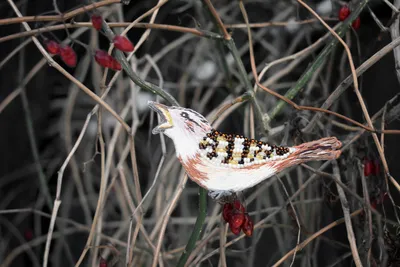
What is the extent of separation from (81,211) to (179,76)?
11.0 inches

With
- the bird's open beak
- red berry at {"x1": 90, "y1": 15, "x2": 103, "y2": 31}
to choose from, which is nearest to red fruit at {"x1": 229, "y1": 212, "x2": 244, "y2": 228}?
the bird's open beak

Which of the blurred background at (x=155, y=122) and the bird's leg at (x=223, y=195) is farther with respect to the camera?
the blurred background at (x=155, y=122)

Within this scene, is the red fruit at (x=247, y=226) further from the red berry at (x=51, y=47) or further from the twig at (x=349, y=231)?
the red berry at (x=51, y=47)

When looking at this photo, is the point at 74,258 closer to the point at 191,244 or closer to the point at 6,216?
the point at 6,216

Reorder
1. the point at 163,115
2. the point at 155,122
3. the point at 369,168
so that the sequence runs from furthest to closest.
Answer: the point at 155,122 < the point at 369,168 < the point at 163,115

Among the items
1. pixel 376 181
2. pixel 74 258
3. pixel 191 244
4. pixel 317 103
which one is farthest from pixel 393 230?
pixel 74 258

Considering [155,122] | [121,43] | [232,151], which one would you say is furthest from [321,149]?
[155,122]

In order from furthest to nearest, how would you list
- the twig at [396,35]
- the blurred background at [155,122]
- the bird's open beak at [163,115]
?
the blurred background at [155,122]
the twig at [396,35]
the bird's open beak at [163,115]

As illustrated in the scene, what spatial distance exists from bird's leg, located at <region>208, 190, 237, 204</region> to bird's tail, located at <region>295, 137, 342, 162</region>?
0.23ft

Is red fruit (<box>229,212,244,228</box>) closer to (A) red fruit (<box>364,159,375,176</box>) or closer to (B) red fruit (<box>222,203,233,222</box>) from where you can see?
(B) red fruit (<box>222,203,233,222</box>)

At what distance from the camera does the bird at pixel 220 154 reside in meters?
0.50

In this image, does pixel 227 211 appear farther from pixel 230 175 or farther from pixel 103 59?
pixel 103 59

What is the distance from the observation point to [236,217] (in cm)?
53

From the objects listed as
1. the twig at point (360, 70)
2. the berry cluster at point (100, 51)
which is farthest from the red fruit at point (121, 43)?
the twig at point (360, 70)
